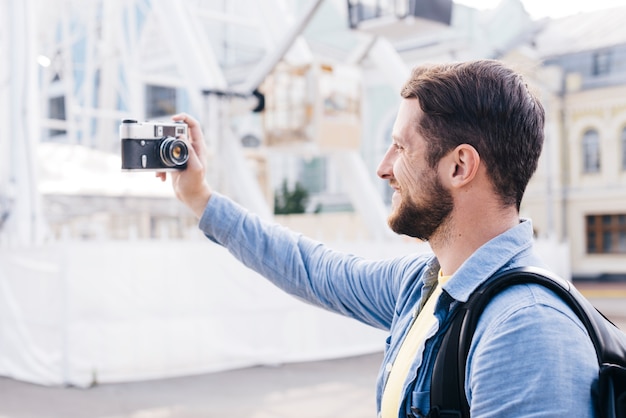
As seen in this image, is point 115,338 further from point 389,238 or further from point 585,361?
point 585,361

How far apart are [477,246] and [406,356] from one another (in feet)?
0.82

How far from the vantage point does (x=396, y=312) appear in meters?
1.71

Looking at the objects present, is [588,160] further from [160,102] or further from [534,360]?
[534,360]

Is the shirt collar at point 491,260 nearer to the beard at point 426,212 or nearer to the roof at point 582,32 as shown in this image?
the beard at point 426,212

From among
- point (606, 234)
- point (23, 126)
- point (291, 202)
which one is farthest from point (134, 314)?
point (606, 234)

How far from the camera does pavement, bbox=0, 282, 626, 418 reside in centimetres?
591

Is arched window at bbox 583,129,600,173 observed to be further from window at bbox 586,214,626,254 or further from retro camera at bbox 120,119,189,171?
retro camera at bbox 120,119,189,171

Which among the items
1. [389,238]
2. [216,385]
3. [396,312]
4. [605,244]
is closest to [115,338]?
[216,385]

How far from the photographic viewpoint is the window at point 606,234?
23281 mm

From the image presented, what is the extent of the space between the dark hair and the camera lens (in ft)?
2.49

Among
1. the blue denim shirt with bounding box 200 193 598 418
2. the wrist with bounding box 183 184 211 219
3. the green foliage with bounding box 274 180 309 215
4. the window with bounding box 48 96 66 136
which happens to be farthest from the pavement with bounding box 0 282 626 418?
the window with bounding box 48 96 66 136

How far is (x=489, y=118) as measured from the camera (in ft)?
4.37

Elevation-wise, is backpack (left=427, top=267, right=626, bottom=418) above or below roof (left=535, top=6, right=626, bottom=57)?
below

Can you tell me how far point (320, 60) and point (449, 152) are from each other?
7381mm
